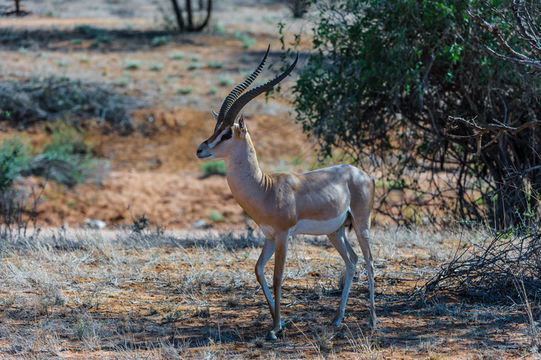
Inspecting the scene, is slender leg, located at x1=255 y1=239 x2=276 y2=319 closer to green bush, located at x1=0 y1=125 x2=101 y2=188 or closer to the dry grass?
the dry grass

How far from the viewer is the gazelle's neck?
6.12 meters

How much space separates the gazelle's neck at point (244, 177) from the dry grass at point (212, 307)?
4.38 feet

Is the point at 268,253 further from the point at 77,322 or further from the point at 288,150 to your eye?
the point at 288,150

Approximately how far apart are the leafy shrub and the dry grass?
2.43m

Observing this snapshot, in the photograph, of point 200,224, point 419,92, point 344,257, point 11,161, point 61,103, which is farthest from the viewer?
point 61,103

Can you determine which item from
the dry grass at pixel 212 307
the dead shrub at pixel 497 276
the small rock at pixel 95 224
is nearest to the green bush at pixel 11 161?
the small rock at pixel 95 224

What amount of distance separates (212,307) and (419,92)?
5.68 m

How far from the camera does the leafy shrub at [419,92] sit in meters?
10.0

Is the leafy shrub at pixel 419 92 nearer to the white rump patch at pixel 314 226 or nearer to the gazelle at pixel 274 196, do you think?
the gazelle at pixel 274 196

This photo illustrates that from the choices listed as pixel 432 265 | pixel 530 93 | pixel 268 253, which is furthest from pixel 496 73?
pixel 268 253

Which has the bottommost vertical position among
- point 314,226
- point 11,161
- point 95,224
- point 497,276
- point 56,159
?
point 95,224

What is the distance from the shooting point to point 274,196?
6.10 m

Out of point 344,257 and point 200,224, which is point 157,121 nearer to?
point 200,224

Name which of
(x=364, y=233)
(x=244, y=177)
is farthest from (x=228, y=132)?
(x=364, y=233)
